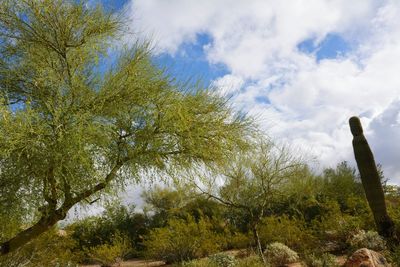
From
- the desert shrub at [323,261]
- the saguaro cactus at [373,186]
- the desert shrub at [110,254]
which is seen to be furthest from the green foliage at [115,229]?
the saguaro cactus at [373,186]

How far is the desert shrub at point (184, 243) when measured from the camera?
65.5 feet

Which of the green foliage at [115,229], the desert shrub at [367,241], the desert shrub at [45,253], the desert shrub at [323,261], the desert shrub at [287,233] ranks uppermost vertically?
the green foliage at [115,229]

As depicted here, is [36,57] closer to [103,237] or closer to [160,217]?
[103,237]

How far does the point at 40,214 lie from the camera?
31.0 ft

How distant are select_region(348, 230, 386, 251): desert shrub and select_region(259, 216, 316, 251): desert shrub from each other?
1.65 metres

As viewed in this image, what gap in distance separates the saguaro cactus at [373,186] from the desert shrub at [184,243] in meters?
8.02

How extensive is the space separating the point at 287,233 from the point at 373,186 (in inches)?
216

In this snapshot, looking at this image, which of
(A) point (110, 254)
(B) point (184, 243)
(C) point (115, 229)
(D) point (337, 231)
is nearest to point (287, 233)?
(D) point (337, 231)

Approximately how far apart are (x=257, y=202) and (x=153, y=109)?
11.5 meters

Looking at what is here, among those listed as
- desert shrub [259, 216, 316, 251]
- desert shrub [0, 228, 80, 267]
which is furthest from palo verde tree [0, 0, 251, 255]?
desert shrub [259, 216, 316, 251]

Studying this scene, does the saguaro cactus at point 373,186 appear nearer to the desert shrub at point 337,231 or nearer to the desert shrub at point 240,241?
the desert shrub at point 337,231

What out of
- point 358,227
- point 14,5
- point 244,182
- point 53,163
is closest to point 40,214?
point 53,163

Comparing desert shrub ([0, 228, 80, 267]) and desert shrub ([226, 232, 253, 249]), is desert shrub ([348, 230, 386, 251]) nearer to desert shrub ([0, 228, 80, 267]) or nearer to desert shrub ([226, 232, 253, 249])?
desert shrub ([226, 232, 253, 249])

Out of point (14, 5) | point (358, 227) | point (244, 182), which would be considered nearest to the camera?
point (14, 5)
